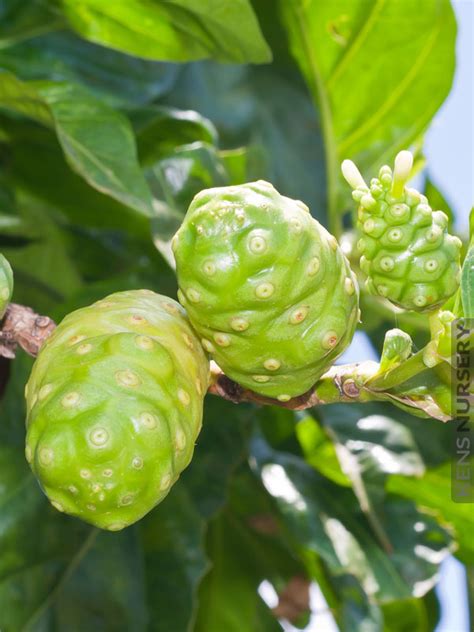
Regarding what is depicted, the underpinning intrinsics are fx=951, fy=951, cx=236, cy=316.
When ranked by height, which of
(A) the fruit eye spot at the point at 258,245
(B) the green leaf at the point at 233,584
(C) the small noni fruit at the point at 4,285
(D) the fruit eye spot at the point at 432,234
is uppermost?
(D) the fruit eye spot at the point at 432,234

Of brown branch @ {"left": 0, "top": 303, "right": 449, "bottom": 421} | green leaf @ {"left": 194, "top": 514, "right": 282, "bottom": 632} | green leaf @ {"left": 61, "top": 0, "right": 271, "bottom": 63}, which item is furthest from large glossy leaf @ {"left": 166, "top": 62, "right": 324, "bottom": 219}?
brown branch @ {"left": 0, "top": 303, "right": 449, "bottom": 421}

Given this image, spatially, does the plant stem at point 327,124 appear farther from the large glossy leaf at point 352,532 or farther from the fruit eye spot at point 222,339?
the fruit eye spot at point 222,339

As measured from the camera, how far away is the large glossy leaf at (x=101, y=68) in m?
1.28

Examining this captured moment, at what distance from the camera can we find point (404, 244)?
557 millimetres

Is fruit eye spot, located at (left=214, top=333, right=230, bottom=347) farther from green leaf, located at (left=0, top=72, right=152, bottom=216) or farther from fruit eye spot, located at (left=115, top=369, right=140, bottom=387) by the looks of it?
green leaf, located at (left=0, top=72, right=152, bottom=216)

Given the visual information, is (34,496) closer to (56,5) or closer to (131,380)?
(131,380)

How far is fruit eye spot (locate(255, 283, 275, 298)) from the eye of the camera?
539 mm

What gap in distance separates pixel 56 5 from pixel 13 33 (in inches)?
5.1

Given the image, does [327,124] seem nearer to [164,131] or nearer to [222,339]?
[164,131]

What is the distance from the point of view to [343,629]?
1088 mm

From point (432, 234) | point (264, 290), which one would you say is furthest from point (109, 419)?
point (432, 234)

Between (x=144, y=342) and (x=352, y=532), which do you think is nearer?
(x=144, y=342)

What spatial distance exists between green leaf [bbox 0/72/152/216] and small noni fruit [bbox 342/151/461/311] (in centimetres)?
38

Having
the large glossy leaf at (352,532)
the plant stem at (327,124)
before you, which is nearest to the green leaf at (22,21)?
the plant stem at (327,124)
